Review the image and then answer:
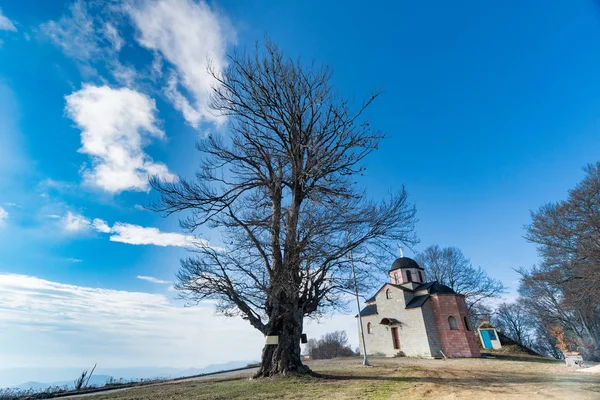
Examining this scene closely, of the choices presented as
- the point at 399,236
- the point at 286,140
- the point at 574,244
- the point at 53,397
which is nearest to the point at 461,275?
the point at 574,244

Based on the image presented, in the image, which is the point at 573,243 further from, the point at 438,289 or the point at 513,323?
the point at 513,323

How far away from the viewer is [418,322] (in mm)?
25562

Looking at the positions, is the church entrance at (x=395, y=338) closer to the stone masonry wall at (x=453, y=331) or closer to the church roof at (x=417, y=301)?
the church roof at (x=417, y=301)

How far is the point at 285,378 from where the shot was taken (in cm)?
944

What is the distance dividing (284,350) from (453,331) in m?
20.8

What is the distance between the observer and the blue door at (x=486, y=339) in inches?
1202

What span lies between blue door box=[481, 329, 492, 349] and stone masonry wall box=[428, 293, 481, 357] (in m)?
7.70

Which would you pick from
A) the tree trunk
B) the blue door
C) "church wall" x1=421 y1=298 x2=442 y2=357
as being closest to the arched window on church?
"church wall" x1=421 y1=298 x2=442 y2=357

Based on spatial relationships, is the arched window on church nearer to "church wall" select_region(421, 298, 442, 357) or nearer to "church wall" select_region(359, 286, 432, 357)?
"church wall" select_region(421, 298, 442, 357)

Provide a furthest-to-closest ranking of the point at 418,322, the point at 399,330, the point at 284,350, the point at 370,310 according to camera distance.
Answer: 1. the point at 370,310
2. the point at 399,330
3. the point at 418,322
4. the point at 284,350

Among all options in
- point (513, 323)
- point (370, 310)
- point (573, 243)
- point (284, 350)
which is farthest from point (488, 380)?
point (513, 323)

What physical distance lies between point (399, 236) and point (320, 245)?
3.16 meters

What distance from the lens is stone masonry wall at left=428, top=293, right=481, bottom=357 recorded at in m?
24.1

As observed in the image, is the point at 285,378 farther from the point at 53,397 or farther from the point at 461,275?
the point at 461,275
